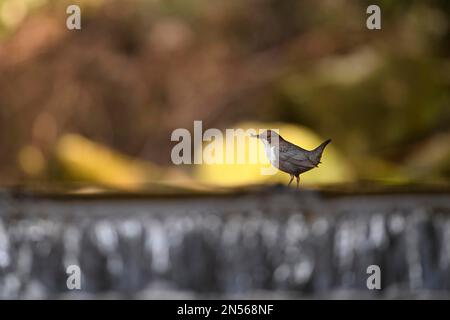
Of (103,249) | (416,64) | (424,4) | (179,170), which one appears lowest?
(103,249)

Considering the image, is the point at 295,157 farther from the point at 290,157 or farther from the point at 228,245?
the point at 228,245

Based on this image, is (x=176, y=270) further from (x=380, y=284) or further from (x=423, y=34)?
(x=423, y=34)

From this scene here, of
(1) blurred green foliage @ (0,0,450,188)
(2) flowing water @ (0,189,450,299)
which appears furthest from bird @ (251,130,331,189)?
(1) blurred green foliage @ (0,0,450,188)

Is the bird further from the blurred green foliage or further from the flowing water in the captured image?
the blurred green foliage

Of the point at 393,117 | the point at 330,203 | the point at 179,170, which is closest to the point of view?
the point at 330,203

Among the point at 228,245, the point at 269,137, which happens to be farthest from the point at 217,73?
the point at 269,137

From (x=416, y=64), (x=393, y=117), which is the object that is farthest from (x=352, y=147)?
(x=416, y=64)
